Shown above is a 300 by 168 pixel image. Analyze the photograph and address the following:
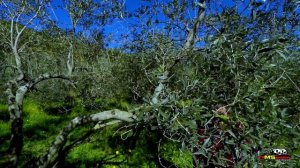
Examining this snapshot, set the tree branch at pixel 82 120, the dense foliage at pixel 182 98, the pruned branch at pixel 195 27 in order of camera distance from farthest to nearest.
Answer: the pruned branch at pixel 195 27 → the tree branch at pixel 82 120 → the dense foliage at pixel 182 98

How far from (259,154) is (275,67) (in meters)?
1.11

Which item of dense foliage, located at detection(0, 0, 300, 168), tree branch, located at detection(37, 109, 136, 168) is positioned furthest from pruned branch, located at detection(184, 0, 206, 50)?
tree branch, located at detection(37, 109, 136, 168)

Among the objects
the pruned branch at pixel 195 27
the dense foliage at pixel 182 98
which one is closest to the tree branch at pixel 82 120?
the dense foliage at pixel 182 98

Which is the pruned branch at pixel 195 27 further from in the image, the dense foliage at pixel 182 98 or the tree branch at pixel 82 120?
the tree branch at pixel 82 120

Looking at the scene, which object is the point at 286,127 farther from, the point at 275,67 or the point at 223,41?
the point at 223,41

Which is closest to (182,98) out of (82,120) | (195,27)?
(82,120)

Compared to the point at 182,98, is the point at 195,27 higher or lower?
higher

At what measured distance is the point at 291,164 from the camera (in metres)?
4.13

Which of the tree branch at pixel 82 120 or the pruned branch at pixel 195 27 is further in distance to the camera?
the pruned branch at pixel 195 27

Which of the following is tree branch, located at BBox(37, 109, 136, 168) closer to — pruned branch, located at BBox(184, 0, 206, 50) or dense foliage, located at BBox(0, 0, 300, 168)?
dense foliage, located at BBox(0, 0, 300, 168)

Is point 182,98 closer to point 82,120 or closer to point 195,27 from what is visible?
point 82,120

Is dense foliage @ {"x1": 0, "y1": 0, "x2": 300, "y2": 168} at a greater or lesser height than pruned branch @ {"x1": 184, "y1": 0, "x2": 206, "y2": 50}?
lesser

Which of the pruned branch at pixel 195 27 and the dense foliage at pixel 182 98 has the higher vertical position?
the pruned branch at pixel 195 27

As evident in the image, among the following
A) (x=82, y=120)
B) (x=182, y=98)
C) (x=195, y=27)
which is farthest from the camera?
(x=195, y=27)
